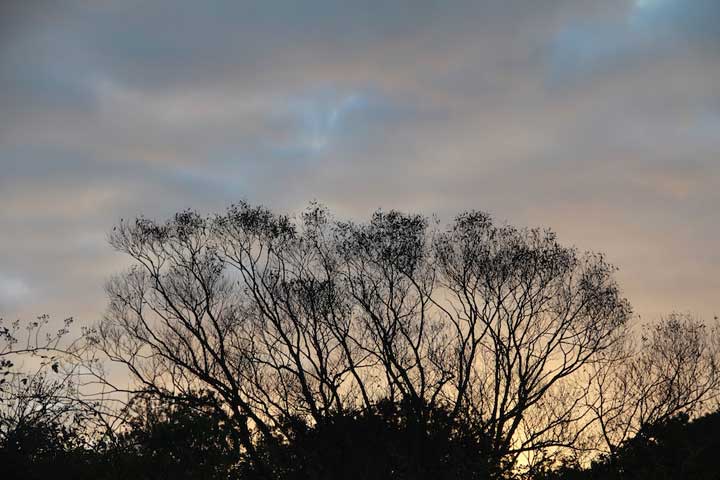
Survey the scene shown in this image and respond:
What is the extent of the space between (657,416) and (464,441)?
35.0ft

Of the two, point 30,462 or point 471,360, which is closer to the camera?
point 30,462

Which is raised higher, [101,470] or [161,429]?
[161,429]

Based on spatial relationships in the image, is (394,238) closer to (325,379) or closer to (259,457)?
(325,379)

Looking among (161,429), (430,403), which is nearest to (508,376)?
(430,403)

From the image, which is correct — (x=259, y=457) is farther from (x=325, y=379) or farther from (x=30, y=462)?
(x=30, y=462)

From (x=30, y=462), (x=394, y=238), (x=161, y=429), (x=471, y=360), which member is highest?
(x=394, y=238)

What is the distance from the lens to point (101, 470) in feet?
54.1

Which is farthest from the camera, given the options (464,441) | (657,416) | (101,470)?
(657,416)

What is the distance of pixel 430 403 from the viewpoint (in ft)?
80.2

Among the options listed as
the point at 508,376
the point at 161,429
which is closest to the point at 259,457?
the point at 161,429

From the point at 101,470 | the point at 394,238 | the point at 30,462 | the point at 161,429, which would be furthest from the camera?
the point at 394,238

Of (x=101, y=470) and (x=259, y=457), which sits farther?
(x=259, y=457)

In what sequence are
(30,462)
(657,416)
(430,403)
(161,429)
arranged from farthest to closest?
1. (657,416)
2. (430,403)
3. (161,429)
4. (30,462)

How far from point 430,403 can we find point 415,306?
12.3ft
